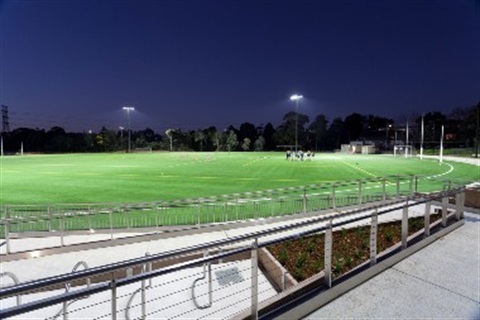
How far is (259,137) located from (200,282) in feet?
428

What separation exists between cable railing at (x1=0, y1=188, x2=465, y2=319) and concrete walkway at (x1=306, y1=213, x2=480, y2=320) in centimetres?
41

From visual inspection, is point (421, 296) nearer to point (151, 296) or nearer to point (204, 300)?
point (204, 300)

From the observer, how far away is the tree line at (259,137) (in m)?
113

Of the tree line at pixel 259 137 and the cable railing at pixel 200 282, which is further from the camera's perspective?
the tree line at pixel 259 137

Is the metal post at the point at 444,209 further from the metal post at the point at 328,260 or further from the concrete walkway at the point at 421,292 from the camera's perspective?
the metal post at the point at 328,260

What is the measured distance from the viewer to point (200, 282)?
9492 millimetres

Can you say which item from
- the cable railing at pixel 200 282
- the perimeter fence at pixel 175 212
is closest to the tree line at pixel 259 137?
the perimeter fence at pixel 175 212

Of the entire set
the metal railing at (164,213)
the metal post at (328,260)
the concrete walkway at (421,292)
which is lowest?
the metal railing at (164,213)

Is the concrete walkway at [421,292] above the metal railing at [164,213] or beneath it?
above

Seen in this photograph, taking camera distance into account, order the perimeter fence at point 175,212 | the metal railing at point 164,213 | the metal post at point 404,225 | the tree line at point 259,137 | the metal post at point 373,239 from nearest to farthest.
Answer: the metal post at point 373,239, the metal post at point 404,225, the metal railing at point 164,213, the perimeter fence at point 175,212, the tree line at point 259,137

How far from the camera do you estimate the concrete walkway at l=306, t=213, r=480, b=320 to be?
5.52 meters

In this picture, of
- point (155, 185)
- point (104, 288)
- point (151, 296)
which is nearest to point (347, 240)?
point (151, 296)

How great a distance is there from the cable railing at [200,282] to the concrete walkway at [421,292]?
41 centimetres

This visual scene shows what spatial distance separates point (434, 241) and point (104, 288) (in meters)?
8.08
